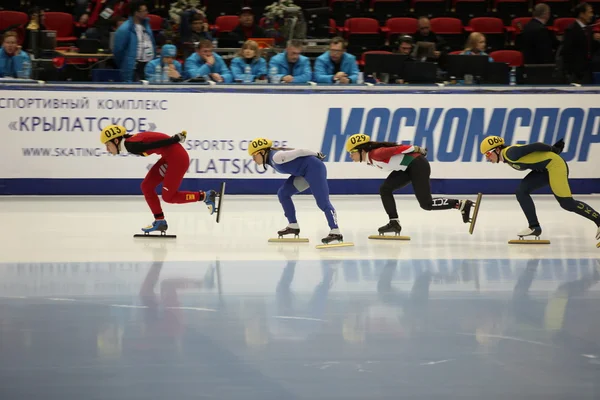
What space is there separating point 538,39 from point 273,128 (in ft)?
13.9

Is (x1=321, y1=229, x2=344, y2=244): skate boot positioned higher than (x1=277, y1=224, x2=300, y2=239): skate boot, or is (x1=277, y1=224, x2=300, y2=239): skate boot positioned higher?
(x1=321, y1=229, x2=344, y2=244): skate boot

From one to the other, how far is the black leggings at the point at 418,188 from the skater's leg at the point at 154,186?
98.2 inches

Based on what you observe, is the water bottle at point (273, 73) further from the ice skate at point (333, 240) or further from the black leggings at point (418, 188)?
the ice skate at point (333, 240)

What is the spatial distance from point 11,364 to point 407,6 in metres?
12.6

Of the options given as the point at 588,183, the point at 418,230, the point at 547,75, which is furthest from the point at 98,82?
the point at 588,183

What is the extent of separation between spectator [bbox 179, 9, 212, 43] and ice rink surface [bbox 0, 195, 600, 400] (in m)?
3.07

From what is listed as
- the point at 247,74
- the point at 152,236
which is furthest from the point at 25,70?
the point at 152,236

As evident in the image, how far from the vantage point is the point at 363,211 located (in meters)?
11.8

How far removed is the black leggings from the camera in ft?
32.7

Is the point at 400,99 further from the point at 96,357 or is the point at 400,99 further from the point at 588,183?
the point at 96,357

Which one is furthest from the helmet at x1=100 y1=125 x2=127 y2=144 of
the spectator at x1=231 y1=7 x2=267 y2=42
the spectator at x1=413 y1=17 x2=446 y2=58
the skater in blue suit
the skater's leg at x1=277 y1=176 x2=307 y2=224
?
the spectator at x1=413 y1=17 x2=446 y2=58

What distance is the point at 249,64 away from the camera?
12477mm

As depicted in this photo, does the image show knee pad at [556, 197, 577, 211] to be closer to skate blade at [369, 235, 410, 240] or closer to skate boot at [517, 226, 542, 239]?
skate boot at [517, 226, 542, 239]

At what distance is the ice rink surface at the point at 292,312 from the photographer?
196 inches
